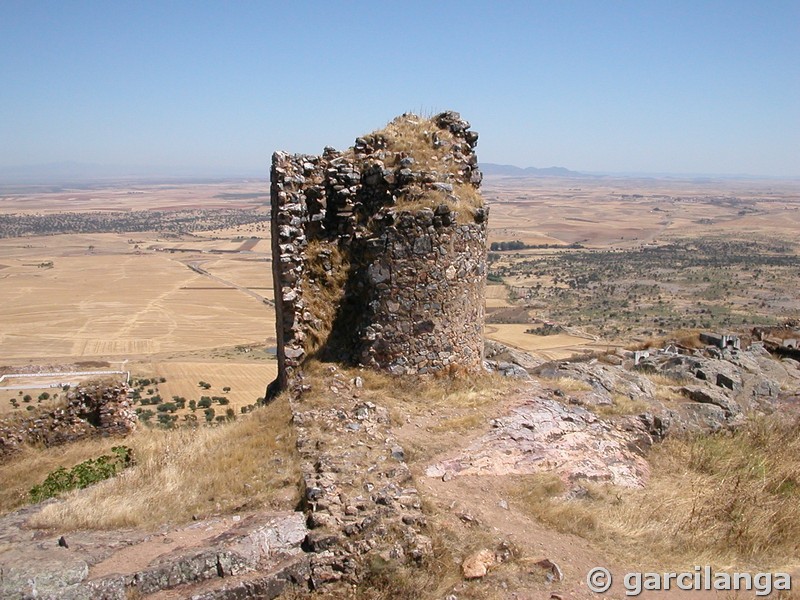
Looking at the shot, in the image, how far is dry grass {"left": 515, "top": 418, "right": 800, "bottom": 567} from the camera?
7230 millimetres

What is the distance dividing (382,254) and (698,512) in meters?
6.07

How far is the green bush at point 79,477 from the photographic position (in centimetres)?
948

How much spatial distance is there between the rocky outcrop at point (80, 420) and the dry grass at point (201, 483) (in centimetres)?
416

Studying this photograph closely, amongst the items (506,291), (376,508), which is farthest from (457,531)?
(506,291)

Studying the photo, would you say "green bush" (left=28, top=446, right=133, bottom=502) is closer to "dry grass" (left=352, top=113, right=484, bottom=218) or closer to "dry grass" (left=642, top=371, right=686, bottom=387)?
"dry grass" (left=352, top=113, right=484, bottom=218)

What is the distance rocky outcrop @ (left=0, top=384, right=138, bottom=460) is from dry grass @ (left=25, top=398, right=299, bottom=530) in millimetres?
4158

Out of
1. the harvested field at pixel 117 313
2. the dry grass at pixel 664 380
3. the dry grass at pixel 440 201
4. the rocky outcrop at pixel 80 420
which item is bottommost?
the harvested field at pixel 117 313

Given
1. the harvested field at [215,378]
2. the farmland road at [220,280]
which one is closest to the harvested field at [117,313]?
the farmland road at [220,280]

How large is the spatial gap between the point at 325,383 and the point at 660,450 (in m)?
6.01

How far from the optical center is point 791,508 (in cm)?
798

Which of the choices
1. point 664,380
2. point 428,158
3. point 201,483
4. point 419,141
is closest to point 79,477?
point 201,483

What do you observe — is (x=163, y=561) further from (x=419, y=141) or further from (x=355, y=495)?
(x=419, y=141)

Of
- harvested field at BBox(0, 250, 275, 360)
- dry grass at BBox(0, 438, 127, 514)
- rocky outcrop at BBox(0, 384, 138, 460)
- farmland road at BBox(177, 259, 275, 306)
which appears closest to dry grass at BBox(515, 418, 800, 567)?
dry grass at BBox(0, 438, 127, 514)

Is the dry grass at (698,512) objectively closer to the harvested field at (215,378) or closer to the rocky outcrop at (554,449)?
the rocky outcrop at (554,449)
